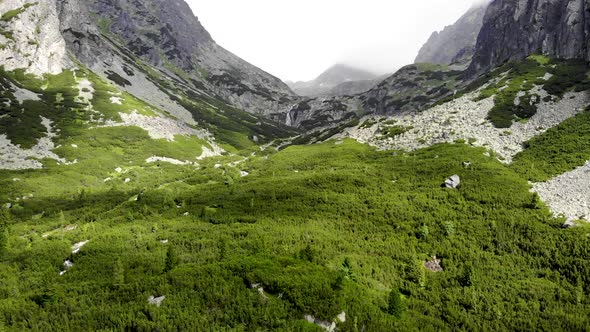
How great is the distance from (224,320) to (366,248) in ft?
37.3

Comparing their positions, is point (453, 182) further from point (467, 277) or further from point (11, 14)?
point (11, 14)

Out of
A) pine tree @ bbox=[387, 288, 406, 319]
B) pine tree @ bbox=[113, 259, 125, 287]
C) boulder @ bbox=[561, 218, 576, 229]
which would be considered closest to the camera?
pine tree @ bbox=[387, 288, 406, 319]

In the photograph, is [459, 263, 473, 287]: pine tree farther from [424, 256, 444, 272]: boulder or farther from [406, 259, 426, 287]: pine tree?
[406, 259, 426, 287]: pine tree

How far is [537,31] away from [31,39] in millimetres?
138774

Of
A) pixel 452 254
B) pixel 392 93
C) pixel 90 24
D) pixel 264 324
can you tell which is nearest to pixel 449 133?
pixel 452 254

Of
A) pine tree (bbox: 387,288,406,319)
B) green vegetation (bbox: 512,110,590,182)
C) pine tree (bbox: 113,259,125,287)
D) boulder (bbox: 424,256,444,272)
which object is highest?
green vegetation (bbox: 512,110,590,182)

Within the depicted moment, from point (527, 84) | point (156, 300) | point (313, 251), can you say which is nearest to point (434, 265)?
point (313, 251)

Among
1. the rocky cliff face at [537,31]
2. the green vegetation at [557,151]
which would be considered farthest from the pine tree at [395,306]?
the rocky cliff face at [537,31]

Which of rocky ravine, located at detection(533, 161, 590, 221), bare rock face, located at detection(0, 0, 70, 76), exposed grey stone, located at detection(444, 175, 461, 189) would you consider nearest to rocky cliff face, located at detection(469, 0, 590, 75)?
rocky ravine, located at detection(533, 161, 590, 221)

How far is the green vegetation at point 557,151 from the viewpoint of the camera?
32797 millimetres

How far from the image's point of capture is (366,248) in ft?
73.5

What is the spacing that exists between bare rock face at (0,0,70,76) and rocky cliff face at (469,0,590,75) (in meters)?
132

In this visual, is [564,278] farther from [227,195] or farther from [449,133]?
[449,133]

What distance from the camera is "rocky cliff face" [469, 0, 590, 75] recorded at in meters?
73.1
